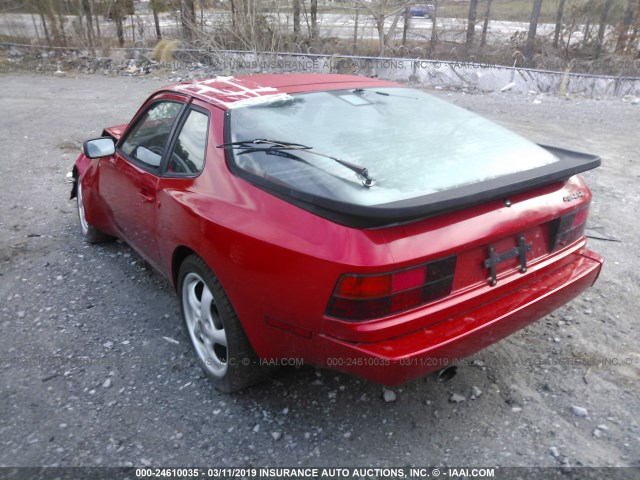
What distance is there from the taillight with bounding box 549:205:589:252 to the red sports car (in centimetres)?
1

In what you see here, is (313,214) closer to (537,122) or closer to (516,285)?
(516,285)

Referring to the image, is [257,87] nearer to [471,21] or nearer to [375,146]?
[375,146]

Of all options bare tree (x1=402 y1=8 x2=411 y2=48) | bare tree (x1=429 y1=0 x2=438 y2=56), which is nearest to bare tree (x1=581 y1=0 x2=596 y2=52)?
bare tree (x1=429 y1=0 x2=438 y2=56)

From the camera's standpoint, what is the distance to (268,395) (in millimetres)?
2867

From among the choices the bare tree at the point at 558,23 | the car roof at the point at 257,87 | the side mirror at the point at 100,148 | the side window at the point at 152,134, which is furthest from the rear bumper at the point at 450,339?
the bare tree at the point at 558,23

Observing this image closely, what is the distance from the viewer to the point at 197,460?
2463 millimetres

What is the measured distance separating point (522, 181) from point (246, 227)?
4.33 ft

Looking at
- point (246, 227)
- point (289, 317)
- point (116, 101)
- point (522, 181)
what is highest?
point (522, 181)

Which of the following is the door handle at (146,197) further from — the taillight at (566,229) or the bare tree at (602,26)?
the bare tree at (602,26)

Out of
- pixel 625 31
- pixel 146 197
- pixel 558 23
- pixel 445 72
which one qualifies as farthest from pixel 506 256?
pixel 625 31

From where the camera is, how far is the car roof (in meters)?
3.07

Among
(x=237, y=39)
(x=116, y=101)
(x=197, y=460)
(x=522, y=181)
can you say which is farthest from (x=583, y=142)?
Answer: (x=237, y=39)

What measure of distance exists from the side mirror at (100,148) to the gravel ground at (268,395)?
3.31 feet

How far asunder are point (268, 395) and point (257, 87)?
1856 millimetres
